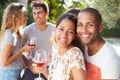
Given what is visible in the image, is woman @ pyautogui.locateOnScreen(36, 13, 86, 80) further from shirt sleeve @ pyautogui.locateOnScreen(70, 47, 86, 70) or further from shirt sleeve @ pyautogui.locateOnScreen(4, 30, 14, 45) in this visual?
shirt sleeve @ pyautogui.locateOnScreen(4, 30, 14, 45)

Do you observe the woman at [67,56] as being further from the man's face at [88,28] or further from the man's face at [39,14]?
the man's face at [39,14]

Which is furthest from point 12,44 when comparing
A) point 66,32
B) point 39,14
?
point 66,32

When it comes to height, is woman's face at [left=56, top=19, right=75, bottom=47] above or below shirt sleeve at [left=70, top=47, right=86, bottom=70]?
above

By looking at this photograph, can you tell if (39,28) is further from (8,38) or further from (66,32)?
(66,32)

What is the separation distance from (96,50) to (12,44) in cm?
120

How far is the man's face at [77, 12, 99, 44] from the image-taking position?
1.51m

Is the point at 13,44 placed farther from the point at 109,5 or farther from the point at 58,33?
the point at 109,5

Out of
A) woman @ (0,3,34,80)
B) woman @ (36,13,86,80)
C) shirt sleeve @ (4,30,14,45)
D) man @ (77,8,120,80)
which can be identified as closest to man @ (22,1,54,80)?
woman @ (0,3,34,80)

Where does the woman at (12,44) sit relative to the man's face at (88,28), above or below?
below

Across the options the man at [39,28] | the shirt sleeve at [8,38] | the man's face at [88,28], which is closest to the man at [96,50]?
the man's face at [88,28]

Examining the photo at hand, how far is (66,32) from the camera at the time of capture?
1.58 metres

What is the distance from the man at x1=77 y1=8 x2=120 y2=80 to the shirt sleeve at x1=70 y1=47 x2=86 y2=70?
0.06 m

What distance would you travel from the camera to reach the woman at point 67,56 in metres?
1.49

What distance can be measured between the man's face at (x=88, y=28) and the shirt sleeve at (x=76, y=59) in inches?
2.4
